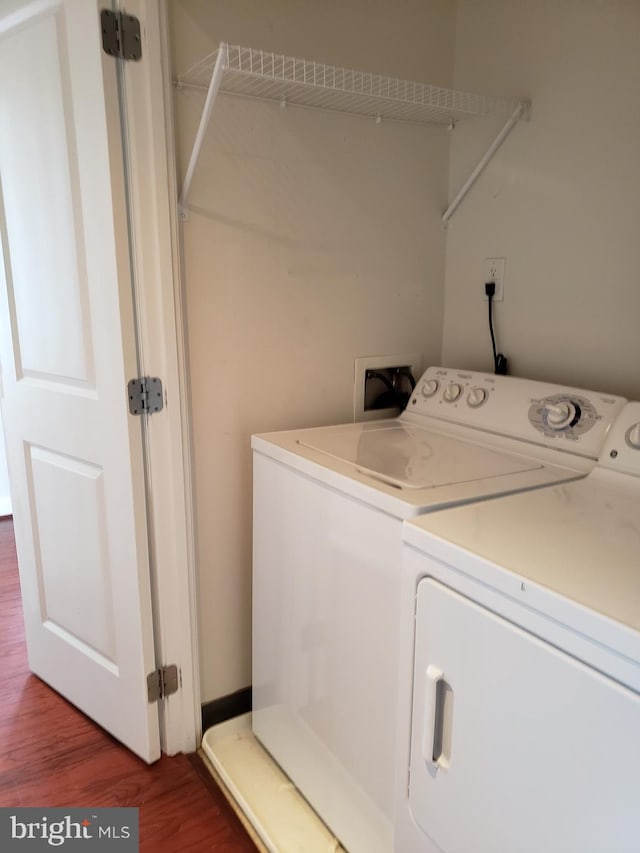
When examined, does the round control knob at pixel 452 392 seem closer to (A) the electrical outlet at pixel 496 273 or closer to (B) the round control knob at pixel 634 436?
(A) the electrical outlet at pixel 496 273

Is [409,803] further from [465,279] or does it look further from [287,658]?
[465,279]

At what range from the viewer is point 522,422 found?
5.13 ft

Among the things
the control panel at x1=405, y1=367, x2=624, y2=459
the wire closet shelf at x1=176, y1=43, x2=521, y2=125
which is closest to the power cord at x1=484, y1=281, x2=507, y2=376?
the control panel at x1=405, y1=367, x2=624, y2=459

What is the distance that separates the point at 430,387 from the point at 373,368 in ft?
0.65

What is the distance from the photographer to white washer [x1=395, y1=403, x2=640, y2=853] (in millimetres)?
776

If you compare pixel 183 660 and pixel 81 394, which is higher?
pixel 81 394

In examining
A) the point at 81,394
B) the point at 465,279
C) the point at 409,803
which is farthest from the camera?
the point at 465,279

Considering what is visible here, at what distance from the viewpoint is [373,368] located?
1.96 metres

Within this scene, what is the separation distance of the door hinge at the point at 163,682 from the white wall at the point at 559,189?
1280 millimetres

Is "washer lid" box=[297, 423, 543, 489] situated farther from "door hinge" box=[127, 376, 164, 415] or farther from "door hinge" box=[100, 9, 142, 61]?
"door hinge" box=[100, 9, 142, 61]

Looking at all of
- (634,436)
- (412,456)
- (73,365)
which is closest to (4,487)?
(73,365)

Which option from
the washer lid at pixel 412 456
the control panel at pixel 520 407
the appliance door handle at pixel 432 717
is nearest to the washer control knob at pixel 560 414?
the control panel at pixel 520 407

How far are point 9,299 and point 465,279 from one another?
54.1 inches

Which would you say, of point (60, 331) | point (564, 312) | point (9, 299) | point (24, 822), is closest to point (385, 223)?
point (564, 312)
